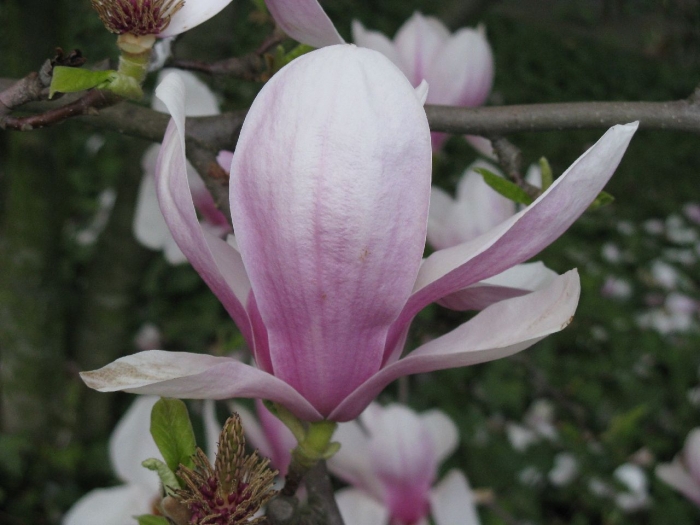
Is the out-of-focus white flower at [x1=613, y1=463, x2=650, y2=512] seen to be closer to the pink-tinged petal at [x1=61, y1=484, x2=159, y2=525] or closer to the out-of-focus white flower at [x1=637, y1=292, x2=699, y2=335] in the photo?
the out-of-focus white flower at [x1=637, y1=292, x2=699, y2=335]

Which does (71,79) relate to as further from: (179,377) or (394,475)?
(394,475)

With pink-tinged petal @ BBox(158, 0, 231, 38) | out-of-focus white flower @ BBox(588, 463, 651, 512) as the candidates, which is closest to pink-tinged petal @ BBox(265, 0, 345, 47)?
pink-tinged petal @ BBox(158, 0, 231, 38)

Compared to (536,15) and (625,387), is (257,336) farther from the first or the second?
(536,15)

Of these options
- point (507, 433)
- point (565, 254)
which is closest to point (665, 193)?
point (565, 254)

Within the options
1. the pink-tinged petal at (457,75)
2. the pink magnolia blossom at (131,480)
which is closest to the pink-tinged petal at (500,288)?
the pink magnolia blossom at (131,480)

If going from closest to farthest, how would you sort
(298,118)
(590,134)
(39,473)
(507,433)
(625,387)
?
(298,118)
(39,473)
(507,433)
(625,387)
(590,134)

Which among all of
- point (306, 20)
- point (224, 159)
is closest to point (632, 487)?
point (224, 159)
